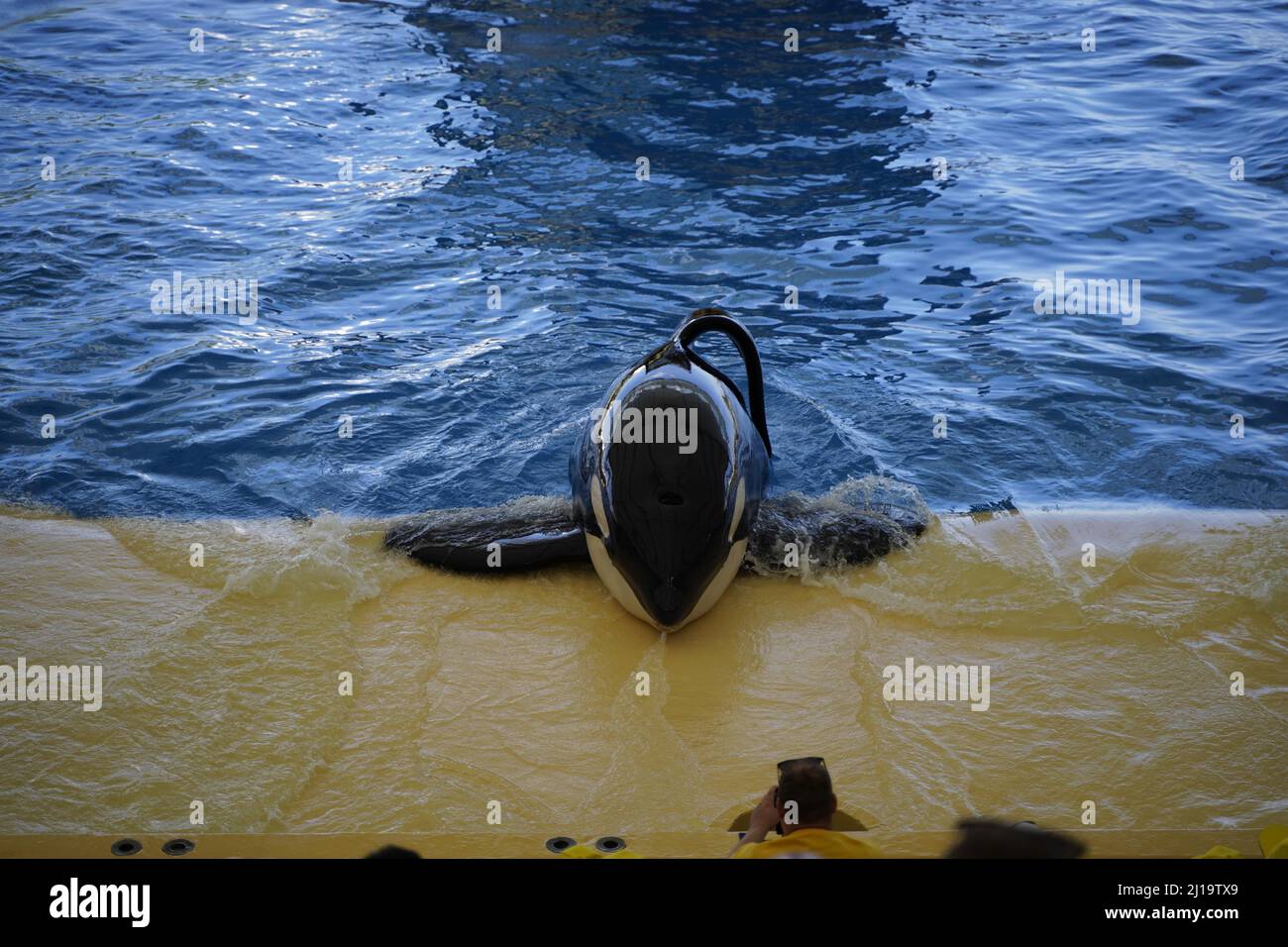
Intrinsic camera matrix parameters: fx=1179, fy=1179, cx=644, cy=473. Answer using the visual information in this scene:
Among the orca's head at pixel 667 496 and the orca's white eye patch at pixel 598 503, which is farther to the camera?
the orca's white eye patch at pixel 598 503

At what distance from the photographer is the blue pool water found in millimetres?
6941

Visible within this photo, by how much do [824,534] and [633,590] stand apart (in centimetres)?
117

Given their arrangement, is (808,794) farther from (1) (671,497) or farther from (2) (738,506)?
(2) (738,506)

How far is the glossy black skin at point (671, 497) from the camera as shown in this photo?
4.29m

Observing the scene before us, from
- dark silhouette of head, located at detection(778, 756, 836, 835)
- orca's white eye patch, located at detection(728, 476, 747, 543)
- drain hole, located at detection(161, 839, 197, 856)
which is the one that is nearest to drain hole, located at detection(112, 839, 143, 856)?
drain hole, located at detection(161, 839, 197, 856)

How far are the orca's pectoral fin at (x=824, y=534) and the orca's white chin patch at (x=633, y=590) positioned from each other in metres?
0.41

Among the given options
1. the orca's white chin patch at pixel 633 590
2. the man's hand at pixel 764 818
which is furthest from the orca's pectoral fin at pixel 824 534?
the man's hand at pixel 764 818

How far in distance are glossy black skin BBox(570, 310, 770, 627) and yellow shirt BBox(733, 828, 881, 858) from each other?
1563 millimetres

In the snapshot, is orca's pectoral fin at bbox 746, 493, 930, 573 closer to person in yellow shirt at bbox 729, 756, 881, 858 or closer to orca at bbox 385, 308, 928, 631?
orca at bbox 385, 308, 928, 631

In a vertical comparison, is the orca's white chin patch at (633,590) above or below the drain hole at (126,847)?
above

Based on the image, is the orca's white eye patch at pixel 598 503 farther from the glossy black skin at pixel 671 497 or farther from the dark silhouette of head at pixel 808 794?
the dark silhouette of head at pixel 808 794

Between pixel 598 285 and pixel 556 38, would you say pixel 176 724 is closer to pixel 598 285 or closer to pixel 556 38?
pixel 598 285

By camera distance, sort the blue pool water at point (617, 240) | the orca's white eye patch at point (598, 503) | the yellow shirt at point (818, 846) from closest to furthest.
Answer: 1. the yellow shirt at point (818, 846)
2. the orca's white eye patch at point (598, 503)
3. the blue pool water at point (617, 240)

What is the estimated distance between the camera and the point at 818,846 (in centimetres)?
279
